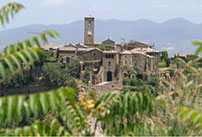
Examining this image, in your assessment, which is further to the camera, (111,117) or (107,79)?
(107,79)

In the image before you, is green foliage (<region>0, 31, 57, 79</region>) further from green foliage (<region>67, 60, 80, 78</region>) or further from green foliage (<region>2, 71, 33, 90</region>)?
green foliage (<region>67, 60, 80, 78</region>)

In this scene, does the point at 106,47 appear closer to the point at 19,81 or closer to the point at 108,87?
the point at 108,87

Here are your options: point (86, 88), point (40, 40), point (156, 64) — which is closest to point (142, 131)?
point (40, 40)

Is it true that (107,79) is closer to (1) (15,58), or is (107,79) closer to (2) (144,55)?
(2) (144,55)

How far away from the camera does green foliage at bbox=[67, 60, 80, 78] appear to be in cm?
4447

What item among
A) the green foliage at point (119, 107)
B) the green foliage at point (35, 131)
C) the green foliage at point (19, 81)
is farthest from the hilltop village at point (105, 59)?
the green foliage at point (35, 131)

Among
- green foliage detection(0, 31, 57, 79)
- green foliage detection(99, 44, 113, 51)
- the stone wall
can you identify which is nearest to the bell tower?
green foliage detection(99, 44, 113, 51)

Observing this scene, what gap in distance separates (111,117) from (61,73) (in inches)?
1394

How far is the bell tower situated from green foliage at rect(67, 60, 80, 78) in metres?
13.5

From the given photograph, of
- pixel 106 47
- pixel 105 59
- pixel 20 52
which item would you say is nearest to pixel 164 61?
pixel 106 47

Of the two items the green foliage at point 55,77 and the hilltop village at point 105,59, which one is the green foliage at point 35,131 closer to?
the green foliage at point 55,77

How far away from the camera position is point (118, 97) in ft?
23.9

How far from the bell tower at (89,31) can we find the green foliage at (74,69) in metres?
13.5

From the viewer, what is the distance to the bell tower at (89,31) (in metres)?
59.0
